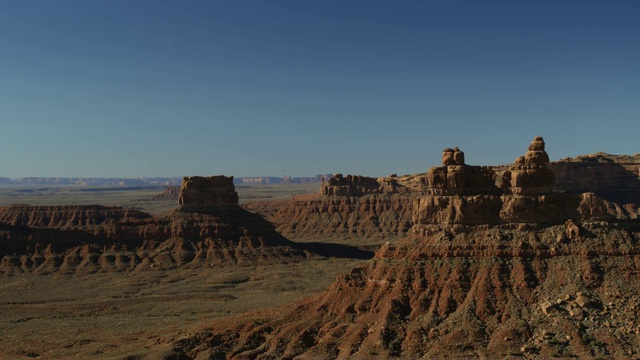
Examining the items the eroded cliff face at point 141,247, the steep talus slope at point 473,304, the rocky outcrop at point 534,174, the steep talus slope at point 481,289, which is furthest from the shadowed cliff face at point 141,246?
the rocky outcrop at point 534,174

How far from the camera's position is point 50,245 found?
17800 centimetres

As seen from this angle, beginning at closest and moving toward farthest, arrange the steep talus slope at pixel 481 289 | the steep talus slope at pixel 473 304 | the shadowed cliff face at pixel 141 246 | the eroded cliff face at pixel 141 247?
1. the steep talus slope at pixel 473 304
2. the steep talus slope at pixel 481 289
3. the eroded cliff face at pixel 141 247
4. the shadowed cliff face at pixel 141 246

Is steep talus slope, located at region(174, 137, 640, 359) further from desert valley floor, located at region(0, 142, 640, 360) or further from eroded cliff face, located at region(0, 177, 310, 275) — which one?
eroded cliff face, located at region(0, 177, 310, 275)

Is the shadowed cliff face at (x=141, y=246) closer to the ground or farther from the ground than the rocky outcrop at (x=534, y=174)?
closer to the ground

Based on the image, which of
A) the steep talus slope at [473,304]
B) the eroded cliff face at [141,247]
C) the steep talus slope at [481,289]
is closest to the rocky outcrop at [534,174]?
the steep talus slope at [481,289]

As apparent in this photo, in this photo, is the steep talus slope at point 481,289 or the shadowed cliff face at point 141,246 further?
the shadowed cliff face at point 141,246

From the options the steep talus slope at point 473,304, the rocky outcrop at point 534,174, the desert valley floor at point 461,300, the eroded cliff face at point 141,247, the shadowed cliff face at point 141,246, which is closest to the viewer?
the steep talus slope at point 473,304

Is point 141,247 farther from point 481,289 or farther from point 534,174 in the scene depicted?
point 481,289

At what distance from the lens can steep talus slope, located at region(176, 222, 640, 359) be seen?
68.8 m

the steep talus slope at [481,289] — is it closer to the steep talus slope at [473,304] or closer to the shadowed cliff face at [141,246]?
the steep talus slope at [473,304]

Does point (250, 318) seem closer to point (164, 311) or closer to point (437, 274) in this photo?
point (437, 274)

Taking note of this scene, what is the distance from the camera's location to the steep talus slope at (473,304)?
226 feet

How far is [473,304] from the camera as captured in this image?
74.1 meters

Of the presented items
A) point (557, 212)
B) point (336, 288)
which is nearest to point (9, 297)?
point (336, 288)
